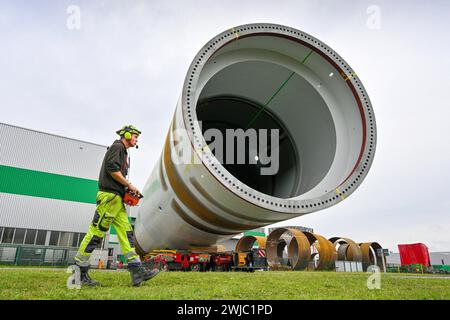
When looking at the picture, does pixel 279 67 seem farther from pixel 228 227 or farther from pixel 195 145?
pixel 228 227

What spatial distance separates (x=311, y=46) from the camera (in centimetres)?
363

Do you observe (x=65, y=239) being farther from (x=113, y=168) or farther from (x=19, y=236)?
(x=113, y=168)

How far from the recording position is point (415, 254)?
21.1 metres

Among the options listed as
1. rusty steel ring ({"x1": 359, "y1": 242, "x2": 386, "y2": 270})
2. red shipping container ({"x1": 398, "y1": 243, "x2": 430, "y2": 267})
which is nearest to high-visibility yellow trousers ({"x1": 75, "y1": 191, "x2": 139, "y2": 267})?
rusty steel ring ({"x1": 359, "y1": 242, "x2": 386, "y2": 270})

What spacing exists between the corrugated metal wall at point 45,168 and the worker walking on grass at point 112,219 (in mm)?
15873

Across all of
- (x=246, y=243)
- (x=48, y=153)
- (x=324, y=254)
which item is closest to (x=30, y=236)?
(x=48, y=153)

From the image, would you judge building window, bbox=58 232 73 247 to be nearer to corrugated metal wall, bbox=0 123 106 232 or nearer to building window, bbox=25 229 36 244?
corrugated metal wall, bbox=0 123 106 232

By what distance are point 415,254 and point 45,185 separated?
24.4m

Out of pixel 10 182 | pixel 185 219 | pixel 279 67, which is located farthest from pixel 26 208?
pixel 279 67

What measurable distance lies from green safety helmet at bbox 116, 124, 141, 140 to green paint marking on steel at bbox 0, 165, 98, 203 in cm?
1597

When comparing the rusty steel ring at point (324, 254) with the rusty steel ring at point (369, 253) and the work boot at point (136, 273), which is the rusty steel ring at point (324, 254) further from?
the work boot at point (136, 273)

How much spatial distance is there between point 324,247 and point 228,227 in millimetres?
12999

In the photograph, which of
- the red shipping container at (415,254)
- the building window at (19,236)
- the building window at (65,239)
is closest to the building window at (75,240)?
the building window at (65,239)

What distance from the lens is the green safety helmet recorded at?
11.0 ft
